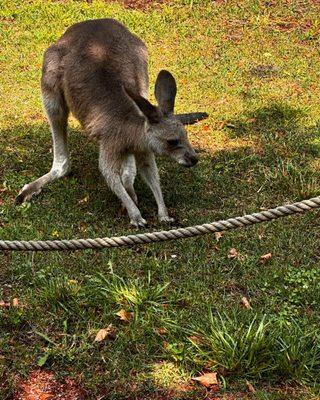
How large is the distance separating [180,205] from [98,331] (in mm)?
Answer: 1854

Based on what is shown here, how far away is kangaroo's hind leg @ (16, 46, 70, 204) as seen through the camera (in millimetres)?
5509

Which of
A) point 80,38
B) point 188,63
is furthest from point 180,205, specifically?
point 188,63

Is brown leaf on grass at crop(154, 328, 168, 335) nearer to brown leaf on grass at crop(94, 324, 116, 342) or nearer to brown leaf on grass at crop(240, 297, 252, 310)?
brown leaf on grass at crop(94, 324, 116, 342)

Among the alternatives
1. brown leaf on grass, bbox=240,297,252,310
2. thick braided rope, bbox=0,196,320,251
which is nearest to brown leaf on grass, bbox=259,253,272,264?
brown leaf on grass, bbox=240,297,252,310

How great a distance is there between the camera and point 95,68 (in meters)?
5.37

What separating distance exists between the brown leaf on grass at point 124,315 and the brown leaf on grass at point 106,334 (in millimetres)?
82

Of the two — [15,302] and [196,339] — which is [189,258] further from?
[15,302]

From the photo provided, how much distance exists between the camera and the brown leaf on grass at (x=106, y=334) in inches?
146

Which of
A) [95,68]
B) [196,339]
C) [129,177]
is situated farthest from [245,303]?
[95,68]

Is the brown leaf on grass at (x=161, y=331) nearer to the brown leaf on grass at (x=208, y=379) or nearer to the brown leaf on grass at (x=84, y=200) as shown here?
the brown leaf on grass at (x=208, y=379)

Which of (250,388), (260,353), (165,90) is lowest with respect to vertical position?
(250,388)

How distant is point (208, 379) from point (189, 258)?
124 centimetres

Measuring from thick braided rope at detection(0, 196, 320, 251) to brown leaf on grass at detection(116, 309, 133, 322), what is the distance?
74 centimetres

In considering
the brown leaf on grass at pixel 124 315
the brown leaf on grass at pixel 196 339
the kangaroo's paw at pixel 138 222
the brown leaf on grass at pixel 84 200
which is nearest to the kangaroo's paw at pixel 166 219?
the kangaroo's paw at pixel 138 222
